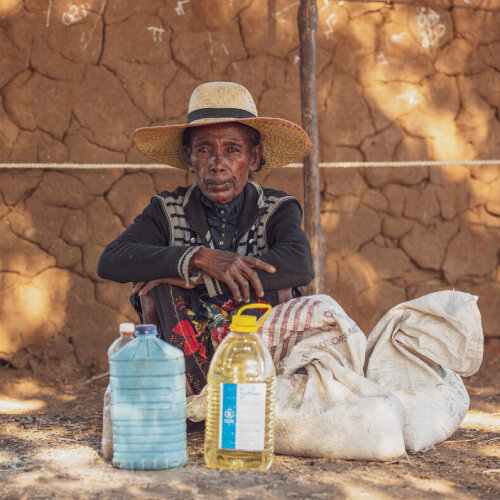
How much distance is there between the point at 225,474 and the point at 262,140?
1.55 metres

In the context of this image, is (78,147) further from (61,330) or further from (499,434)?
(499,434)

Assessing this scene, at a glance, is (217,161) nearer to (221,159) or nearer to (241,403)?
(221,159)

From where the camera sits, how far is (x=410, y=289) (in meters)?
4.92

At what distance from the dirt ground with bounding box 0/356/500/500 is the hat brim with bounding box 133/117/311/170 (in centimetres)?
123

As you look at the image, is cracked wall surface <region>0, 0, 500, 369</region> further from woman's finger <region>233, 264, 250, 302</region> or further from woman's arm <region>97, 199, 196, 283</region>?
woman's finger <region>233, 264, 250, 302</region>

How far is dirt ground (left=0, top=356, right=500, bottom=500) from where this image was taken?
7.13 ft

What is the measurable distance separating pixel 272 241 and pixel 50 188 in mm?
1884

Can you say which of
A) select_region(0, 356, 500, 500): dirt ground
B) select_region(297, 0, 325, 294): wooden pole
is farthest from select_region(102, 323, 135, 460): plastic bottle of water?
select_region(297, 0, 325, 294): wooden pole

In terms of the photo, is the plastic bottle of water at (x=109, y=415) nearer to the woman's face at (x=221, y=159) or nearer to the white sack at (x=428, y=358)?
the woman's face at (x=221, y=159)

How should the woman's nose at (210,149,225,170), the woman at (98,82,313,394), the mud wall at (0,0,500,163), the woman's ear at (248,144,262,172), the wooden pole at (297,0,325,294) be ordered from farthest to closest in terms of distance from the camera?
1. the mud wall at (0,0,500,163)
2. the wooden pole at (297,0,325,294)
3. the woman's ear at (248,144,262,172)
4. the woman's nose at (210,149,225,170)
5. the woman at (98,82,313,394)

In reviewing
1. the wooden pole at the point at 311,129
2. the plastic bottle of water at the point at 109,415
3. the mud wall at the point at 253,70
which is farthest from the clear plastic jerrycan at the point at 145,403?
the mud wall at the point at 253,70

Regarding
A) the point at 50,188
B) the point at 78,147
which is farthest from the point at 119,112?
the point at 50,188

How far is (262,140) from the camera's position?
3.34 metres

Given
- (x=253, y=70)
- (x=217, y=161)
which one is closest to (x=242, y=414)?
(x=217, y=161)
